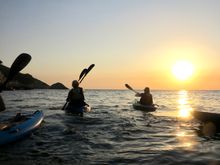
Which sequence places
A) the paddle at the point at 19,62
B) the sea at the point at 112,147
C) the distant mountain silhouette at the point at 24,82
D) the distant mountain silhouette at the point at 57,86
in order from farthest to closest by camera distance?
1. the distant mountain silhouette at the point at 57,86
2. the distant mountain silhouette at the point at 24,82
3. the paddle at the point at 19,62
4. the sea at the point at 112,147

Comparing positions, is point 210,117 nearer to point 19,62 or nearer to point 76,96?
point 76,96

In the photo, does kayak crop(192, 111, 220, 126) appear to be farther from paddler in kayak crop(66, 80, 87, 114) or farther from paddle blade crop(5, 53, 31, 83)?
paddle blade crop(5, 53, 31, 83)

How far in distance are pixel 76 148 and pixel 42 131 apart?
11.7 feet

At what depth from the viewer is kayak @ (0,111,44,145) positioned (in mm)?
9289

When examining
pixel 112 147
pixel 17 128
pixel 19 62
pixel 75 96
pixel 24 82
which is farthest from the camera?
pixel 24 82

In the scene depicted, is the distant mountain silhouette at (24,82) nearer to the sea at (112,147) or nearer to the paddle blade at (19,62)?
the paddle blade at (19,62)

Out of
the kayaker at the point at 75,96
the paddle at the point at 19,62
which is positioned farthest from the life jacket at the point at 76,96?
the paddle at the point at 19,62

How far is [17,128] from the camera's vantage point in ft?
33.2

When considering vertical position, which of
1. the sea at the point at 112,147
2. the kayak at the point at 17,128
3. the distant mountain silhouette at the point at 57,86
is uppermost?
the distant mountain silhouette at the point at 57,86

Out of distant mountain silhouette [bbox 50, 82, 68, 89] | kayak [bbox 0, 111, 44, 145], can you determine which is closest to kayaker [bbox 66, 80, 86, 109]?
kayak [bbox 0, 111, 44, 145]

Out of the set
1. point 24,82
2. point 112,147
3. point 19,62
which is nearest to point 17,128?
point 19,62

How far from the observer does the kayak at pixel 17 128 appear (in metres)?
9.29

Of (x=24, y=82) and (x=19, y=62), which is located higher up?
(x=24, y=82)

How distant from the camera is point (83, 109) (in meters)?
18.1
